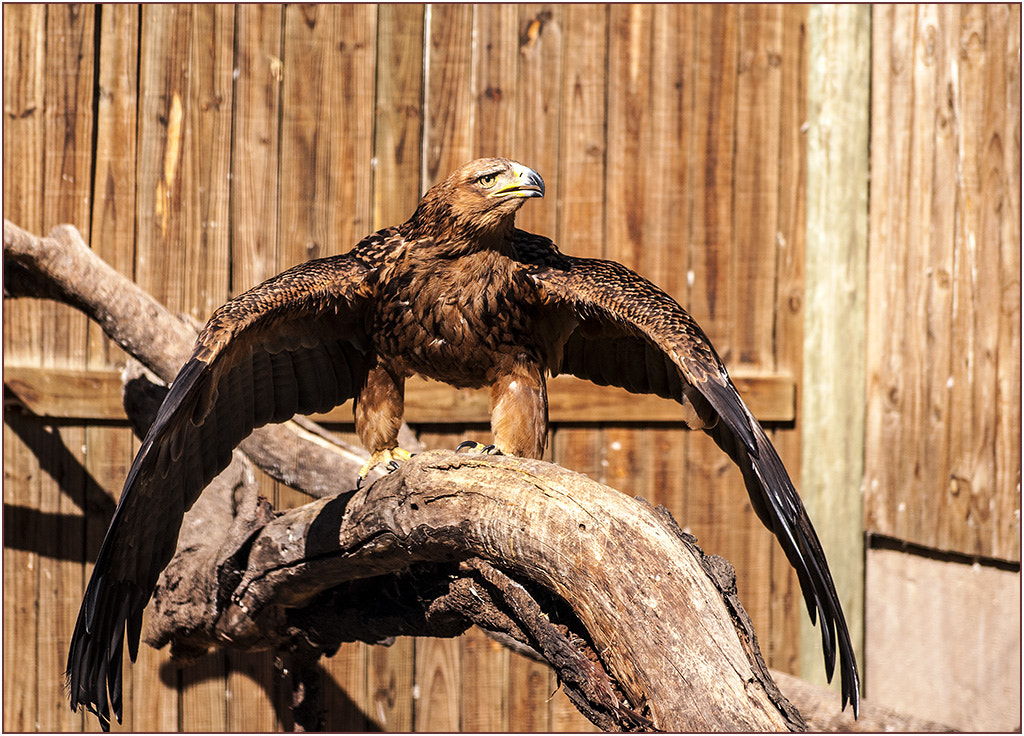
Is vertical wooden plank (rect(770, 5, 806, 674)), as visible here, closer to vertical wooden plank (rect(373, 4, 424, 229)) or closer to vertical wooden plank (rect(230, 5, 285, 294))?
vertical wooden plank (rect(373, 4, 424, 229))

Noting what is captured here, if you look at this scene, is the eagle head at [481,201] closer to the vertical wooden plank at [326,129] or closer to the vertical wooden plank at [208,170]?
the vertical wooden plank at [326,129]

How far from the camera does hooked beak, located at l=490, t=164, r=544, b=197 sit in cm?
263

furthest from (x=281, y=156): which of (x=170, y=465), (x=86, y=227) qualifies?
(x=170, y=465)

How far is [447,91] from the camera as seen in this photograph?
4.17 metres

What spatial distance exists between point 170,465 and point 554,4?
275 cm

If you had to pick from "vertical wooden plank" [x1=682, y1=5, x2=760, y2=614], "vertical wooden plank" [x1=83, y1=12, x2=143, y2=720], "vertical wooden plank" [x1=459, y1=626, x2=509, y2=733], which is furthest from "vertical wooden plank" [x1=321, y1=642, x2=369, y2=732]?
"vertical wooden plank" [x1=682, y1=5, x2=760, y2=614]

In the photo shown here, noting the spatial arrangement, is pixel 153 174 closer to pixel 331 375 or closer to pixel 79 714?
pixel 331 375

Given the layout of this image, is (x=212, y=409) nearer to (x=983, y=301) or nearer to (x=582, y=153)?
(x=582, y=153)

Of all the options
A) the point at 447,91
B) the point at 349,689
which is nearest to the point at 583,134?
the point at 447,91

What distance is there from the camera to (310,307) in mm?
2592

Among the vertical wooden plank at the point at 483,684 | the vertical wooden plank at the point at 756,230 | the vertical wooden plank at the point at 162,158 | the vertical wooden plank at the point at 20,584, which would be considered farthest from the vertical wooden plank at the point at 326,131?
the vertical wooden plank at the point at 483,684

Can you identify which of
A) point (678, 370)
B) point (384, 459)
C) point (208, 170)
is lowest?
point (384, 459)

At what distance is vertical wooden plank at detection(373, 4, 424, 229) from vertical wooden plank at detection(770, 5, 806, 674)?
167 cm

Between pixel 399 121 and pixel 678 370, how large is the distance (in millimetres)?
2296
